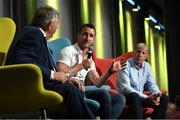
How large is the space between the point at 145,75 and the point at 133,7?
270 inches

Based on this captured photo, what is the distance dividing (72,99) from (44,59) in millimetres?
375

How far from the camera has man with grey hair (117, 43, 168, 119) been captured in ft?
15.8

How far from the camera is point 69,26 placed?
7176 millimetres

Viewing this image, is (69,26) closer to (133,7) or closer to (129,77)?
(129,77)

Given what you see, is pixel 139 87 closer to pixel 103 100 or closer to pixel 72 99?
pixel 103 100

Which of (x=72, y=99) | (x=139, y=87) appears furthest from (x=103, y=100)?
(x=139, y=87)

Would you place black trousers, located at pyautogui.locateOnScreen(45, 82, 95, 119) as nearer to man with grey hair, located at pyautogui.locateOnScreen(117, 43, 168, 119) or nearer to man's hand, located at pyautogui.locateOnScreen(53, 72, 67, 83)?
man's hand, located at pyautogui.locateOnScreen(53, 72, 67, 83)

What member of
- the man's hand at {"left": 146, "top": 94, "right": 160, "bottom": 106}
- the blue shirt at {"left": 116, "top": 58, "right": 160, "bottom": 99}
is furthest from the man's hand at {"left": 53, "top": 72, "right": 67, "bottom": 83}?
the man's hand at {"left": 146, "top": 94, "right": 160, "bottom": 106}

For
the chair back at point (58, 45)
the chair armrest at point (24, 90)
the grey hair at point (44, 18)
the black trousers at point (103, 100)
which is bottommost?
the black trousers at point (103, 100)

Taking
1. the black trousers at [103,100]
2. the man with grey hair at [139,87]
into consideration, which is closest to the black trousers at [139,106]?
the man with grey hair at [139,87]

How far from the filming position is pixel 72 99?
3410 millimetres

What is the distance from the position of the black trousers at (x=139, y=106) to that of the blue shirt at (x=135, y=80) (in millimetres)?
94

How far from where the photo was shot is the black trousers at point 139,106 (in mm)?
4762

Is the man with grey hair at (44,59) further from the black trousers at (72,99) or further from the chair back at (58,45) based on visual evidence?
the chair back at (58,45)
